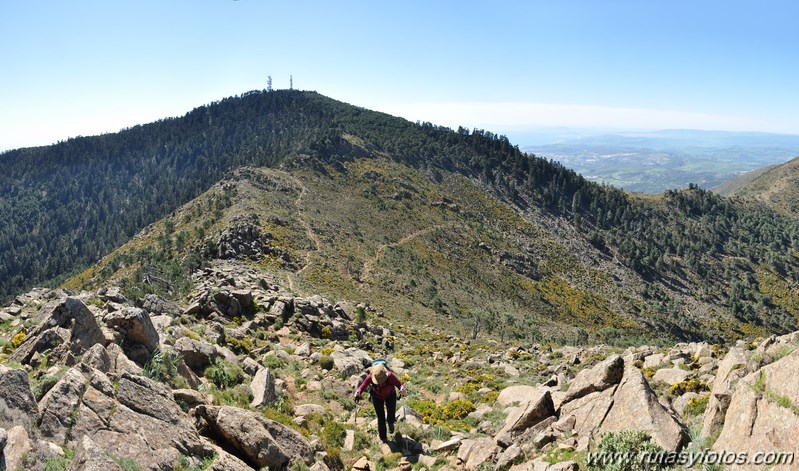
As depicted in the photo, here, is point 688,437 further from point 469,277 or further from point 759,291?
point 759,291

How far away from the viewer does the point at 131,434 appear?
29.9ft

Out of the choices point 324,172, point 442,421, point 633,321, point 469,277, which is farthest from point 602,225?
point 442,421

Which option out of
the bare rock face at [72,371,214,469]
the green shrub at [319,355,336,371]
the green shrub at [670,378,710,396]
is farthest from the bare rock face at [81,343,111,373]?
the green shrub at [670,378,710,396]

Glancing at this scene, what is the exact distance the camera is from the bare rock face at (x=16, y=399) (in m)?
8.19

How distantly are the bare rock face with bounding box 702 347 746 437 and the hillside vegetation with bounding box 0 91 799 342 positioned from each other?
27649 mm

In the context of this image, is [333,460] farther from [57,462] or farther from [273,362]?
[273,362]

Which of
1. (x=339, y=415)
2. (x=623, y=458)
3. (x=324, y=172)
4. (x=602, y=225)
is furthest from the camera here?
(x=602, y=225)

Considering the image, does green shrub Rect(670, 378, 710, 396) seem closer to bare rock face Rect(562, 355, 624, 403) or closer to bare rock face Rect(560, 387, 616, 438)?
bare rock face Rect(562, 355, 624, 403)

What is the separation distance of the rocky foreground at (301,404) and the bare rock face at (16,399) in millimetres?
28

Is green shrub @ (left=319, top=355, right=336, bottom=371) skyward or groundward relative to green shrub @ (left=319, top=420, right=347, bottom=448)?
groundward

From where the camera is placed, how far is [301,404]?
52.7ft

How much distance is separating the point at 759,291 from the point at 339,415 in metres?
118

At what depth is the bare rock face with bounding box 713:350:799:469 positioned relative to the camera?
25.0ft

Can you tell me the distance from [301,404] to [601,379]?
10241mm
